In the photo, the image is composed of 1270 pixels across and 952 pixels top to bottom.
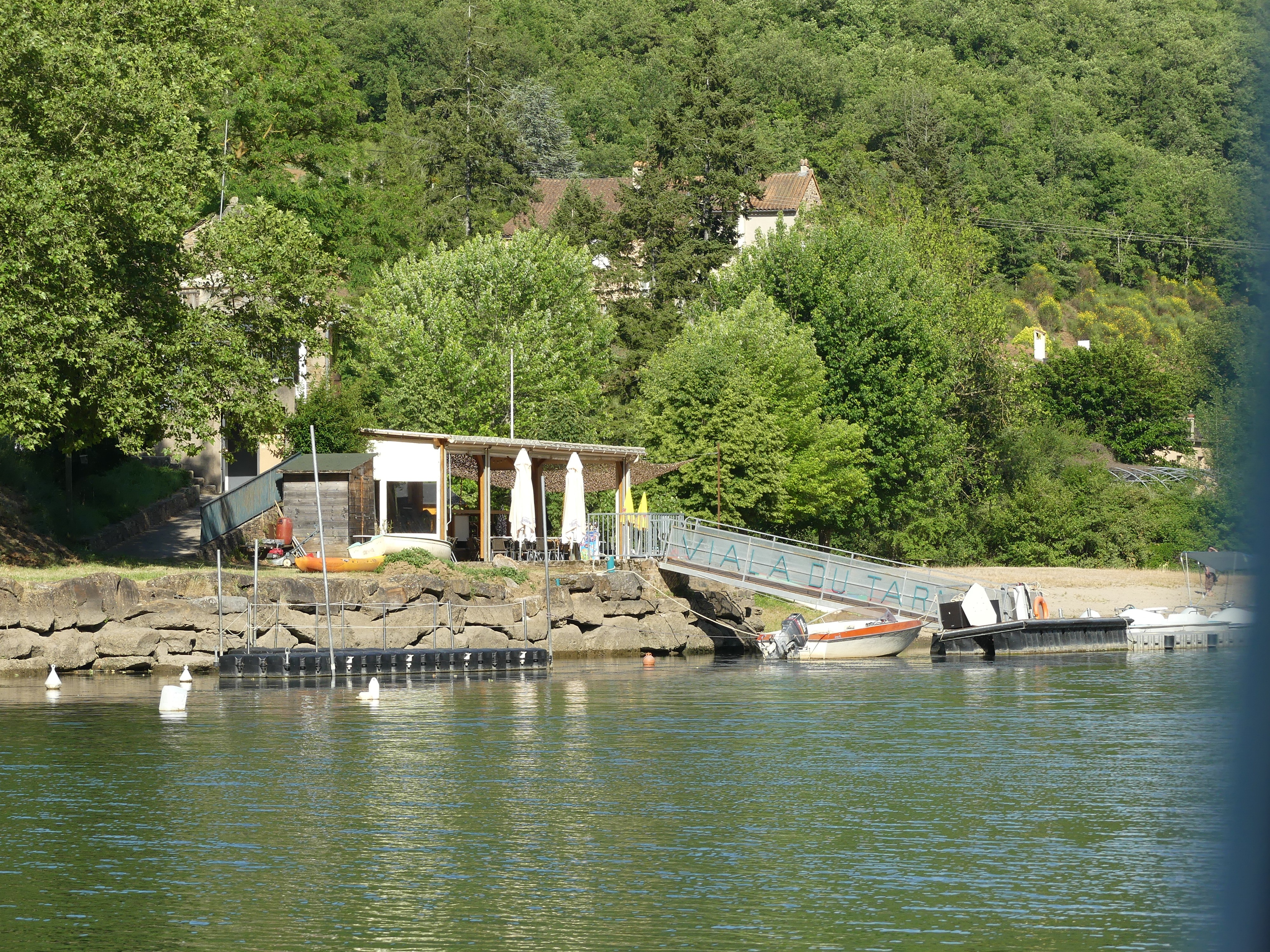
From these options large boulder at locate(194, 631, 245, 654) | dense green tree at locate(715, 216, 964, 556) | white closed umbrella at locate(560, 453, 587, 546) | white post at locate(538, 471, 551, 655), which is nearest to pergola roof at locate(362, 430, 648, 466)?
white post at locate(538, 471, 551, 655)

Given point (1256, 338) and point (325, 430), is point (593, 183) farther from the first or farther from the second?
point (1256, 338)

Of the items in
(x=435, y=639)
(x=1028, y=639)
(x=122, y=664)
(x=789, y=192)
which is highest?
(x=789, y=192)

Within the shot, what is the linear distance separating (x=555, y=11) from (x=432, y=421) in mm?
102838

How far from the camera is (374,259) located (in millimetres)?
65875

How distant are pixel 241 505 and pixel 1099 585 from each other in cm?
3526

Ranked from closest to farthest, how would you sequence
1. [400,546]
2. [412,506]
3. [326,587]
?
[326,587] → [400,546] → [412,506]

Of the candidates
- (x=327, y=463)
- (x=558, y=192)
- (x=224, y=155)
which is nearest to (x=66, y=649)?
(x=327, y=463)

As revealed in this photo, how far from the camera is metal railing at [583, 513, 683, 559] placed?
4606 centimetres

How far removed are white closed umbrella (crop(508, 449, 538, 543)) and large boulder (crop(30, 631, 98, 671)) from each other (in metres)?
11.7

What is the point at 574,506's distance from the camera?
4291 cm

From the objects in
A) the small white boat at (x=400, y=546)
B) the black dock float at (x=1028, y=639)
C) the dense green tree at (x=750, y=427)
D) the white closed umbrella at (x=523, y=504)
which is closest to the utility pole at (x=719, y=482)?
the dense green tree at (x=750, y=427)

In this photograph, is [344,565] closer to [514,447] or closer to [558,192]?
[514,447]

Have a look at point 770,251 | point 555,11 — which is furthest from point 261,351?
point 555,11

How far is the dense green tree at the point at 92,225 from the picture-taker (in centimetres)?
3397
